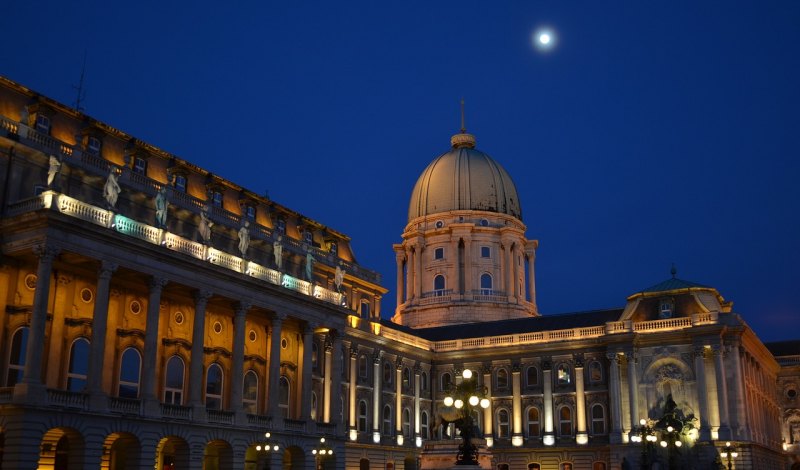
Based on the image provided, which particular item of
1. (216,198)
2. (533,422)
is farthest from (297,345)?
(533,422)

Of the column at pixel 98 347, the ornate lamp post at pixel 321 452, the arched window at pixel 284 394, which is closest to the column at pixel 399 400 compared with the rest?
the ornate lamp post at pixel 321 452

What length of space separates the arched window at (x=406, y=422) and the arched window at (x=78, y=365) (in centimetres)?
4128

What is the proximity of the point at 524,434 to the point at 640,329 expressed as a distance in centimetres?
1570

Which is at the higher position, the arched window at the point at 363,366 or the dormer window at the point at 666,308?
the dormer window at the point at 666,308

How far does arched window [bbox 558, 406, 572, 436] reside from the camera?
8444 centimetres

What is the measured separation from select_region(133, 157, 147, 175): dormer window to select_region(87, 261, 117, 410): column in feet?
39.5

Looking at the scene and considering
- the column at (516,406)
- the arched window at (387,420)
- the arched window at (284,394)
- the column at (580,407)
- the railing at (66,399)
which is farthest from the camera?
the column at (516,406)

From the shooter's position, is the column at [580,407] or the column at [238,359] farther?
the column at [580,407]

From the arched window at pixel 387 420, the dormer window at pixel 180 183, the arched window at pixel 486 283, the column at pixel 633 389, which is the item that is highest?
the arched window at pixel 486 283

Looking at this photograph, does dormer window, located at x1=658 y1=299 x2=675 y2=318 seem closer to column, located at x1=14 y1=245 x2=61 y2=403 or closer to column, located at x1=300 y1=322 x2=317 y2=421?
column, located at x1=300 y1=322 x2=317 y2=421

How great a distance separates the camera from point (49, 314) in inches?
1901

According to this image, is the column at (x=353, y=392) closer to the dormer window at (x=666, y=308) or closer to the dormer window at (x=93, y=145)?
the dormer window at (x=666, y=308)

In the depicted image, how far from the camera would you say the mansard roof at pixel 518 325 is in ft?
292

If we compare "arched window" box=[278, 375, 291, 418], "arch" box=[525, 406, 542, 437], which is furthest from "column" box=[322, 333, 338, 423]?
"arch" box=[525, 406, 542, 437]
